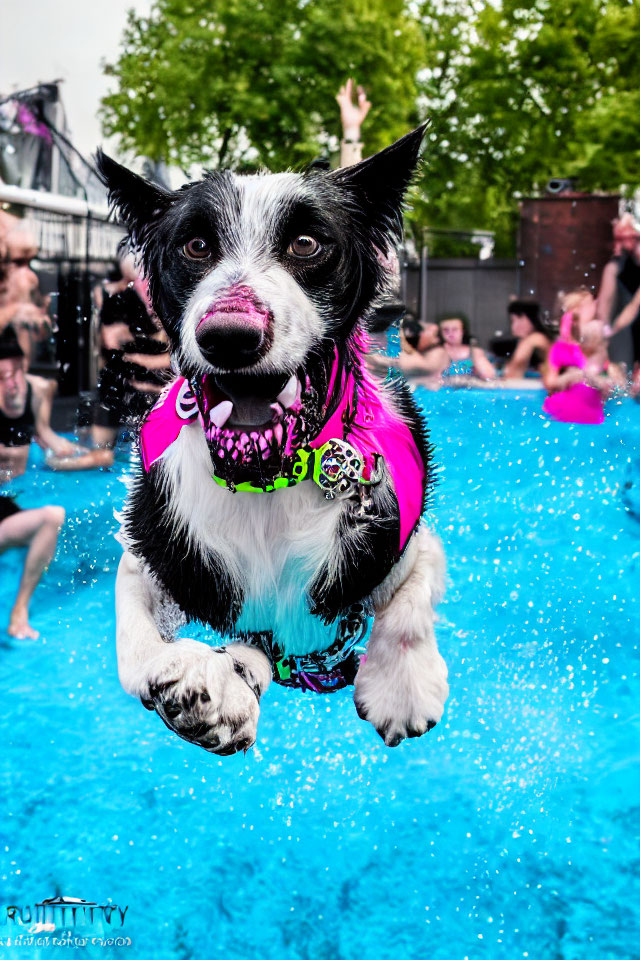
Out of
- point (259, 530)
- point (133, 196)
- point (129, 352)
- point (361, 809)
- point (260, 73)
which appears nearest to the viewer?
point (133, 196)

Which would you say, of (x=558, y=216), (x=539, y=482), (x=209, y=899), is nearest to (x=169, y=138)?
(x=558, y=216)

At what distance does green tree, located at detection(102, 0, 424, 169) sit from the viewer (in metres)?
2.24

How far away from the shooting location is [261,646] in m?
1.68

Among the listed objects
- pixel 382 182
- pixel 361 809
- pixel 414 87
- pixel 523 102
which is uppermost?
pixel 523 102

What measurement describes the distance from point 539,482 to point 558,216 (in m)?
1.07

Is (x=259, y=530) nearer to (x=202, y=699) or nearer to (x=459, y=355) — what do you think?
(x=202, y=699)

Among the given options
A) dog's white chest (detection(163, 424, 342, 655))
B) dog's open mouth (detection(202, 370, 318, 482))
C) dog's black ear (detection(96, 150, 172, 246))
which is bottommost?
dog's white chest (detection(163, 424, 342, 655))

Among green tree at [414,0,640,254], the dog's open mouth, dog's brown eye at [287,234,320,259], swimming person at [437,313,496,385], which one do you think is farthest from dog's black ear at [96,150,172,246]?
green tree at [414,0,640,254]

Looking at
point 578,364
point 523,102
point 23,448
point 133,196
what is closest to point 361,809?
point 23,448

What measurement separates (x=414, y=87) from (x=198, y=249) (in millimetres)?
1670

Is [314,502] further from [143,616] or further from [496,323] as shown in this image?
[496,323]

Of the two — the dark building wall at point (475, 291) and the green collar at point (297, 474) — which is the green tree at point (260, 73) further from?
the green collar at point (297, 474)

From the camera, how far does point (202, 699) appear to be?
1.30 m

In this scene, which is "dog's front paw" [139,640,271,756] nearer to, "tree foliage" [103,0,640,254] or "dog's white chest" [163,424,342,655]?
"dog's white chest" [163,424,342,655]
